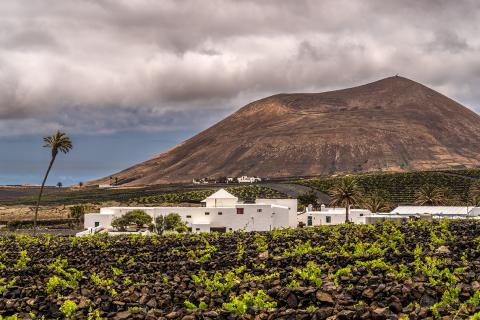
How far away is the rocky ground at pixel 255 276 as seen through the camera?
56.2 ft

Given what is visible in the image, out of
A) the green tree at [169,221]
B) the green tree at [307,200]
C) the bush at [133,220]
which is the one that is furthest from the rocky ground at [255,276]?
the green tree at [307,200]

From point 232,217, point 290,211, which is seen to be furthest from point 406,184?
point 232,217

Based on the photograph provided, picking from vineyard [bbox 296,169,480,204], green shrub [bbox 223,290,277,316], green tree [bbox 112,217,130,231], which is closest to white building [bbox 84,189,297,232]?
green tree [bbox 112,217,130,231]

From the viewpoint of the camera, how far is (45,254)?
35188 millimetres

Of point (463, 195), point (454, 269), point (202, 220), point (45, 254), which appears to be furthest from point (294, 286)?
point (463, 195)

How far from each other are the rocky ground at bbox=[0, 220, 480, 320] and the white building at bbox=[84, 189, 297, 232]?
136ft

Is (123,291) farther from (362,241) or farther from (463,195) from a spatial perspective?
(463,195)

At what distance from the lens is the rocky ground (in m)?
17.1

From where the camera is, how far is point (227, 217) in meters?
82.9

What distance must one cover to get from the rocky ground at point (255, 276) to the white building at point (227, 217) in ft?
136

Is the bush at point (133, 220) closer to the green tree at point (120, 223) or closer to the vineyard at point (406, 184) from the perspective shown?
the green tree at point (120, 223)

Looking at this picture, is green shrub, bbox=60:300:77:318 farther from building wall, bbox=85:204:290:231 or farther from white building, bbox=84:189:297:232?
building wall, bbox=85:204:290:231

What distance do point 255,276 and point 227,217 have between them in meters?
58.8

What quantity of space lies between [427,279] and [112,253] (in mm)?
19337
